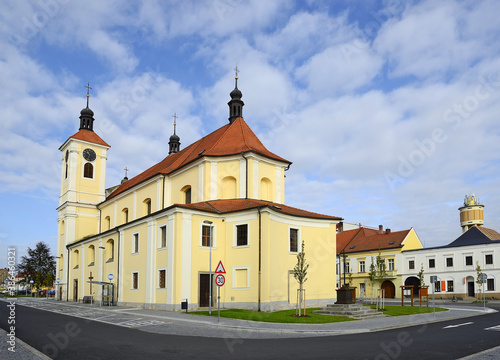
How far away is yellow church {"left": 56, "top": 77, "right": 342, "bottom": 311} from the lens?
26.1 m

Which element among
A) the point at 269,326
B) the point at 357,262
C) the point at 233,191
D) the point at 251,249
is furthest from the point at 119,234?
the point at 357,262

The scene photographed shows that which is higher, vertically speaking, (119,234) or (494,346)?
(119,234)

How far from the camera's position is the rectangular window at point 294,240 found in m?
28.4

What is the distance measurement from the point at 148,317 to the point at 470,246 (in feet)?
132

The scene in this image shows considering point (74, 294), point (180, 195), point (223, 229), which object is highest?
point (180, 195)

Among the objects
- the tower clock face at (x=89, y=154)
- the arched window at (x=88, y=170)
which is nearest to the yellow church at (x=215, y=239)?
the arched window at (x=88, y=170)

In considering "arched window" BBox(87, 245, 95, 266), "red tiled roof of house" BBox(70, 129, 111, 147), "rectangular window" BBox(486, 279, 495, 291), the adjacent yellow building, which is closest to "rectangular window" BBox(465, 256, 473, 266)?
"rectangular window" BBox(486, 279, 495, 291)

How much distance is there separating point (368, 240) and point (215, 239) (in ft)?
123

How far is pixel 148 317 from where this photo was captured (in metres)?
21.5

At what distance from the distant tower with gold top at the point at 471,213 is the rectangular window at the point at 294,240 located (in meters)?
44.7

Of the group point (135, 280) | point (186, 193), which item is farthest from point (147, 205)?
point (135, 280)

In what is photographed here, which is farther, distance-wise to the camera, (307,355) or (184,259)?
(184,259)

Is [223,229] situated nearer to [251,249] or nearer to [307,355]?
[251,249]

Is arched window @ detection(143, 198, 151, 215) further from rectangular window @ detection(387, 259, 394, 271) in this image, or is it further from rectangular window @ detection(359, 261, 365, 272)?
rectangular window @ detection(387, 259, 394, 271)
